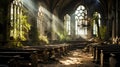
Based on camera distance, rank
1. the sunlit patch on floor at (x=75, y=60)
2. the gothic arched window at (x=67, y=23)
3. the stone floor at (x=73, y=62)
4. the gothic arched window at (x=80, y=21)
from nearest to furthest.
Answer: the stone floor at (x=73, y=62)
the sunlit patch on floor at (x=75, y=60)
the gothic arched window at (x=80, y=21)
the gothic arched window at (x=67, y=23)

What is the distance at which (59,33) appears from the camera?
120ft

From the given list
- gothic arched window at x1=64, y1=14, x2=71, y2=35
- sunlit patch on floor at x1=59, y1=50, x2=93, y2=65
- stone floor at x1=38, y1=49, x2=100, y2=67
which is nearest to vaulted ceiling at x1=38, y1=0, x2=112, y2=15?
gothic arched window at x1=64, y1=14, x2=71, y2=35

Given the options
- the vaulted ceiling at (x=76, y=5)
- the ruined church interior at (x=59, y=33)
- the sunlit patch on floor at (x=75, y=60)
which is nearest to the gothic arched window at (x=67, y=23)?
the ruined church interior at (x=59, y=33)

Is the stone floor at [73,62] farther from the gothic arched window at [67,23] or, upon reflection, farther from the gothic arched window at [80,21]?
the gothic arched window at [67,23]

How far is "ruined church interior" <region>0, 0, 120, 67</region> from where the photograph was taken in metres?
10.1

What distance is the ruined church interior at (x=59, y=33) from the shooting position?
10.1 meters

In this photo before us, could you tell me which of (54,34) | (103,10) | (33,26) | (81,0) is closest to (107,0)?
(103,10)

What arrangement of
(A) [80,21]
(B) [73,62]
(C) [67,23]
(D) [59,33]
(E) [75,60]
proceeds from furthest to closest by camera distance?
1. (C) [67,23]
2. (A) [80,21]
3. (D) [59,33]
4. (E) [75,60]
5. (B) [73,62]

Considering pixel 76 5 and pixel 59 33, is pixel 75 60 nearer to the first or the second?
pixel 59 33

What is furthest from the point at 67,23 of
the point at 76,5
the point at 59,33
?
the point at 59,33

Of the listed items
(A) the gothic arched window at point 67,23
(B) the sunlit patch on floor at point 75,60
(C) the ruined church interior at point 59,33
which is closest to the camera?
(C) the ruined church interior at point 59,33

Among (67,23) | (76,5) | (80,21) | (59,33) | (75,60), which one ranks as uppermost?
(76,5)

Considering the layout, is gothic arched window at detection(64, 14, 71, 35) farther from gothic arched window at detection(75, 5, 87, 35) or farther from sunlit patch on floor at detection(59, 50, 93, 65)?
sunlit patch on floor at detection(59, 50, 93, 65)

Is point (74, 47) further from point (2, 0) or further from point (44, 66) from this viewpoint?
point (44, 66)
